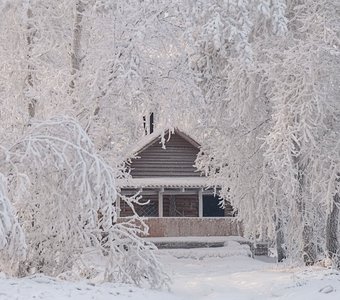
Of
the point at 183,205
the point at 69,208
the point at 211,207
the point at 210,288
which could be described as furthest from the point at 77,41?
the point at 211,207

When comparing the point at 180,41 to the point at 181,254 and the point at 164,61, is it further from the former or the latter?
the point at 181,254

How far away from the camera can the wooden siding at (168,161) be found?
32062 millimetres

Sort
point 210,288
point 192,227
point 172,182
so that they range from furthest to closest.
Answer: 1. point 172,182
2. point 192,227
3. point 210,288

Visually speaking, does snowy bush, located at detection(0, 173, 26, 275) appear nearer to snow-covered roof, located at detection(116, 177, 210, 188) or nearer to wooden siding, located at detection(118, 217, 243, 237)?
wooden siding, located at detection(118, 217, 243, 237)

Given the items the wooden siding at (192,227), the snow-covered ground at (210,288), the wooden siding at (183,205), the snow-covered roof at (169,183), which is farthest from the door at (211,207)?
the snow-covered ground at (210,288)

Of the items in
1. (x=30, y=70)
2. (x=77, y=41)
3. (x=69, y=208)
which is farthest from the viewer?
(x=77, y=41)

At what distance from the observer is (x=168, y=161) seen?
32.2 m

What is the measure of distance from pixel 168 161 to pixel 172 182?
95.5 inches

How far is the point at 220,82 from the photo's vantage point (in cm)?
1683

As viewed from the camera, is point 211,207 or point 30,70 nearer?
point 30,70

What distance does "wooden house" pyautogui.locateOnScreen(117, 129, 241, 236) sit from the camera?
98.1 feet

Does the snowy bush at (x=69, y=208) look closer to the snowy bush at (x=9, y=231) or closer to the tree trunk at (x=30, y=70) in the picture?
the snowy bush at (x=9, y=231)

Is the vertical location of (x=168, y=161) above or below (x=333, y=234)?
above

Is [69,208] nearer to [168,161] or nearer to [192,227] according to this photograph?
[192,227]
